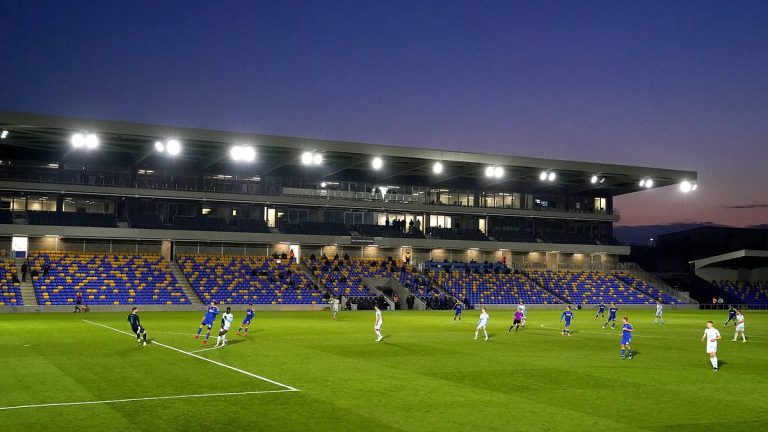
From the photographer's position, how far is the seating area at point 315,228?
79.9m

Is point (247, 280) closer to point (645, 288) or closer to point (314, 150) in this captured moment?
point (314, 150)

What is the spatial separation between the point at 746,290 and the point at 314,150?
61.5 meters

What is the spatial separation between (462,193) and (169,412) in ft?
250

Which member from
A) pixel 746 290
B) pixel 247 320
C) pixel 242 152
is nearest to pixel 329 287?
pixel 242 152

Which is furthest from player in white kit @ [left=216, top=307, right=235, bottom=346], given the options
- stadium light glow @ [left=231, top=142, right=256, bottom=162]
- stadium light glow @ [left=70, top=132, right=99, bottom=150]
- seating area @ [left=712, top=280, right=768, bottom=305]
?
seating area @ [left=712, top=280, right=768, bottom=305]

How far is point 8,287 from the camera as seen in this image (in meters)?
60.0

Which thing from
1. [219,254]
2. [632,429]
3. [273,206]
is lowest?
[632,429]

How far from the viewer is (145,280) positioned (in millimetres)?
66375

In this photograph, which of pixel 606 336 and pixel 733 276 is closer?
pixel 606 336

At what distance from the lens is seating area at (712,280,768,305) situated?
91.8 meters

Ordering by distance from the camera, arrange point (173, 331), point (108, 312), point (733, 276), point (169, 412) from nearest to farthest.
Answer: point (169, 412), point (173, 331), point (108, 312), point (733, 276)

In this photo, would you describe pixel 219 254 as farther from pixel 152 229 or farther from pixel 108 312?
pixel 108 312

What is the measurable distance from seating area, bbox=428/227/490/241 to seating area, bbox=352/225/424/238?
2197 mm

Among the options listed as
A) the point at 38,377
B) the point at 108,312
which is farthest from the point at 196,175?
the point at 38,377
